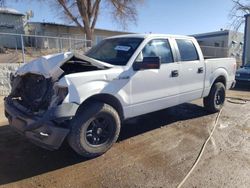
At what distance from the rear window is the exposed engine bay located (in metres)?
2.08

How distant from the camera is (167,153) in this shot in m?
4.15

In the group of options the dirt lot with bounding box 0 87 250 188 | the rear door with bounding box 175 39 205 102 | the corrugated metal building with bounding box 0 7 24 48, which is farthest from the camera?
the corrugated metal building with bounding box 0 7 24 48

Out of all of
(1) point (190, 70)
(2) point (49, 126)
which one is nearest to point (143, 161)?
(2) point (49, 126)

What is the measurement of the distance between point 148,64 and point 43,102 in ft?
5.73

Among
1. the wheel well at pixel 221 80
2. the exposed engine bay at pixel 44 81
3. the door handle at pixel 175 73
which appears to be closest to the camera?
the exposed engine bay at pixel 44 81

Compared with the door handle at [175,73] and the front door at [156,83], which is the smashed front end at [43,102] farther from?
the door handle at [175,73]

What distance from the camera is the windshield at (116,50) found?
4.53 m

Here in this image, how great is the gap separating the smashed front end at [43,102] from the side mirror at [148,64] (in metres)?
0.73

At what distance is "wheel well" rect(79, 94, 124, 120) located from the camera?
3.88m

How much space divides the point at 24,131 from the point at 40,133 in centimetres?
33

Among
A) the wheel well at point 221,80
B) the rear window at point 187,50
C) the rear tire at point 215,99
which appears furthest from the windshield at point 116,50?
the wheel well at point 221,80

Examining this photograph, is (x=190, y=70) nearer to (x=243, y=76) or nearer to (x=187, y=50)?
(x=187, y=50)

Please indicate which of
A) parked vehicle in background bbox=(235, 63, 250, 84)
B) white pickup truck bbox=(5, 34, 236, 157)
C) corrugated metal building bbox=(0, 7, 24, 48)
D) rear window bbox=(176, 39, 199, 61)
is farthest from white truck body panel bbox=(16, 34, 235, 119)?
corrugated metal building bbox=(0, 7, 24, 48)

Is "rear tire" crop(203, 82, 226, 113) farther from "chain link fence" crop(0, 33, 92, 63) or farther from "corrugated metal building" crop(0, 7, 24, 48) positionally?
"corrugated metal building" crop(0, 7, 24, 48)
